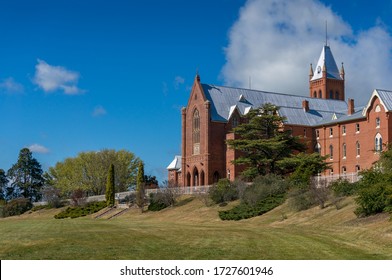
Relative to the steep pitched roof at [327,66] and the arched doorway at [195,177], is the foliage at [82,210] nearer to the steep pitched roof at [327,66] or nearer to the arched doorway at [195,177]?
the arched doorway at [195,177]

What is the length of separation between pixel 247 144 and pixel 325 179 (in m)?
17.9

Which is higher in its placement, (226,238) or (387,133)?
(387,133)

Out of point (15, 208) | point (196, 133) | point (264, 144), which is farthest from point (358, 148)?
point (15, 208)

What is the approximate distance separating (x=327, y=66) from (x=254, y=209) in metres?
69.6

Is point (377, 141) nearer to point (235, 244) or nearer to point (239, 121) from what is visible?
point (239, 121)

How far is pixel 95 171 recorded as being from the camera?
370 ft

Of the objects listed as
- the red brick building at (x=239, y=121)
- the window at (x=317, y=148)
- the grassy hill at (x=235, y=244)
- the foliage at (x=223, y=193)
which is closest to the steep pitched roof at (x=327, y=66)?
the red brick building at (x=239, y=121)

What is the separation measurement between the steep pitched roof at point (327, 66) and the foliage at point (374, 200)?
80784 millimetres

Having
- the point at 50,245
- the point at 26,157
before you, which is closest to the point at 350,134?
the point at 50,245

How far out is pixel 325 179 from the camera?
55594 mm

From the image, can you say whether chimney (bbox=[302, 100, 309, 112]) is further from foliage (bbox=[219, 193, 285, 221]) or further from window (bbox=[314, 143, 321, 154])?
foliage (bbox=[219, 193, 285, 221])

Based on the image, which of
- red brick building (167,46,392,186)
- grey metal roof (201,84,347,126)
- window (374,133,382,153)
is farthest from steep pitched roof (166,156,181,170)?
window (374,133,382,153)

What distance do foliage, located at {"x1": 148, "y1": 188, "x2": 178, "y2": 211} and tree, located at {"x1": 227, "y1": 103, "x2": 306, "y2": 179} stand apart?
8.09m

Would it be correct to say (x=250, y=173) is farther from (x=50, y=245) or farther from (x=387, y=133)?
(x=50, y=245)
